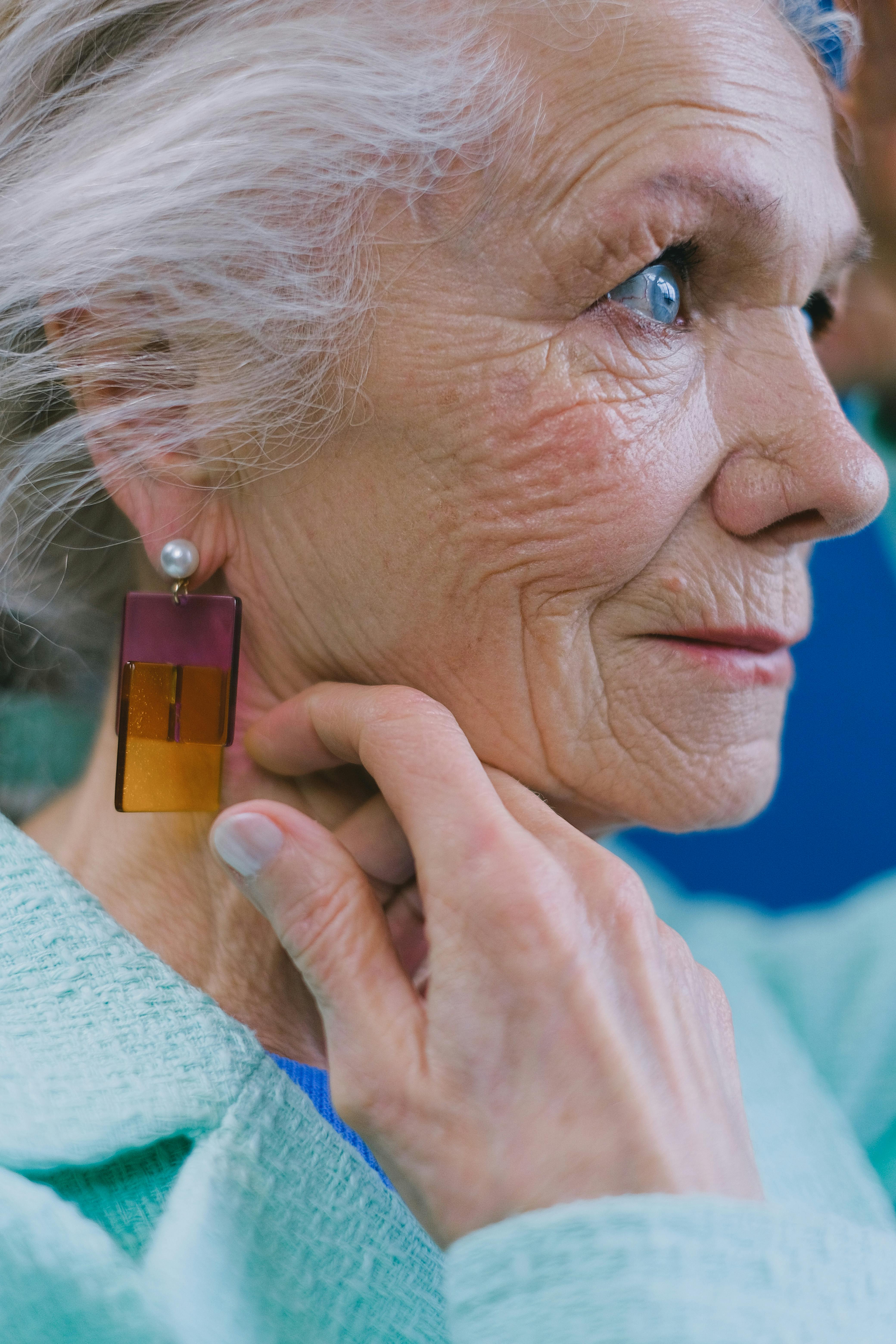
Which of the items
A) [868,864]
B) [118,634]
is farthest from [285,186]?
[868,864]

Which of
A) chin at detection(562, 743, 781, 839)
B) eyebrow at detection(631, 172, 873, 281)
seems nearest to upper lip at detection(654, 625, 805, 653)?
chin at detection(562, 743, 781, 839)

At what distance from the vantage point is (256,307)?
3.28ft

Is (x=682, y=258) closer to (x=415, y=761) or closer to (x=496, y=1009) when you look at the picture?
(x=415, y=761)

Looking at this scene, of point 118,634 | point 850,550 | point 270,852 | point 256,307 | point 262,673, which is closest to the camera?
point 270,852

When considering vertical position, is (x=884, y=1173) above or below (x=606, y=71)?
below

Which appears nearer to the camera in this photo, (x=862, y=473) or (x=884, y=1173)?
(x=862, y=473)

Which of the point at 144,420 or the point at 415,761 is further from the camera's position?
the point at 144,420

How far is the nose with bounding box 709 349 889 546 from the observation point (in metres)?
1.03

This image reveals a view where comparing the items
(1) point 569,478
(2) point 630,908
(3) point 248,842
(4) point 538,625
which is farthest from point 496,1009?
(1) point 569,478

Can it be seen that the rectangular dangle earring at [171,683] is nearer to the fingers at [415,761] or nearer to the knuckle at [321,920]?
the fingers at [415,761]

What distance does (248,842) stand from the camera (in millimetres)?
894

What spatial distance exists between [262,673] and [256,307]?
351 millimetres

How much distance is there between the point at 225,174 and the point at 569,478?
0.40 m

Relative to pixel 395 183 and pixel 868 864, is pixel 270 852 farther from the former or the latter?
pixel 868 864
